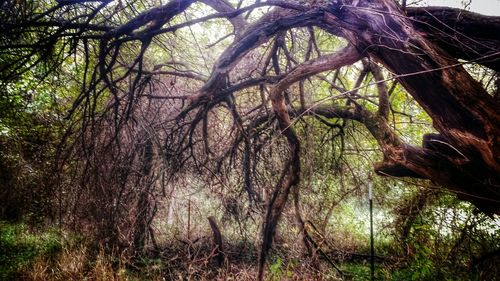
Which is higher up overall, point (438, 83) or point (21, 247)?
point (438, 83)

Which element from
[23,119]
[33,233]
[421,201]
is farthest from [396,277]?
[33,233]

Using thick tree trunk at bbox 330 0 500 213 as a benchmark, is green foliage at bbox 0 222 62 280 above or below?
below

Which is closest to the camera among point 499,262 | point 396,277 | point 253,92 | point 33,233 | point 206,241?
point 499,262

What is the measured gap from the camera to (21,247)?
Answer: 8695 millimetres

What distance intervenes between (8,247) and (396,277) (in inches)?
391

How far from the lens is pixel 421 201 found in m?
5.79

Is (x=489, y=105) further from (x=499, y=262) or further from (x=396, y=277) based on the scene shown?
(x=396, y=277)

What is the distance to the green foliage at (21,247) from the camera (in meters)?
6.89

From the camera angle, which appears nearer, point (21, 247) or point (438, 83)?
point (438, 83)

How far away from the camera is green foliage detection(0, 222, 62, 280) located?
6.89m

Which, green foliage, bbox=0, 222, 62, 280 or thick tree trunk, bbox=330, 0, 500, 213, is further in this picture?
green foliage, bbox=0, 222, 62, 280

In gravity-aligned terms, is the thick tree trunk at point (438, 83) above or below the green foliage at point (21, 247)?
above

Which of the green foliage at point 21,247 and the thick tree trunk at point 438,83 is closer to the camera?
the thick tree trunk at point 438,83

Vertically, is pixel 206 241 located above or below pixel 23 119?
below
